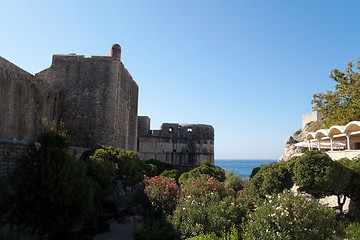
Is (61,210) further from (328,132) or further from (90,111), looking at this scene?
(328,132)

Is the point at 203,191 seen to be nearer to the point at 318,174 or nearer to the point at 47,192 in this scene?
the point at 318,174

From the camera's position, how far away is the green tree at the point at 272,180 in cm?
938

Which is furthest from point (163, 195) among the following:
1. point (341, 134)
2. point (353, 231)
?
point (341, 134)

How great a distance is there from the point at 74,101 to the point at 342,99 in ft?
59.8

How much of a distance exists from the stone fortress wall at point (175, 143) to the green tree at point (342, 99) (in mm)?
12959

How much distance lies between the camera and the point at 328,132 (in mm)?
16531

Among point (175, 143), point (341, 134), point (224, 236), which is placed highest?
point (341, 134)

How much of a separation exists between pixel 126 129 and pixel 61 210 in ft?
40.4

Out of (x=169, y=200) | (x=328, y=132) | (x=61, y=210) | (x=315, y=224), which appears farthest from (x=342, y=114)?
(x=61, y=210)

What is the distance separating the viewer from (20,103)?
37.7 feet

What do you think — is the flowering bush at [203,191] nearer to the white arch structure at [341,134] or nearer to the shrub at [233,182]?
the shrub at [233,182]

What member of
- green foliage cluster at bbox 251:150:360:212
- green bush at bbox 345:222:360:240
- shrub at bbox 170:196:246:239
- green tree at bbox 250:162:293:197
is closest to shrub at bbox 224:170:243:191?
green tree at bbox 250:162:293:197

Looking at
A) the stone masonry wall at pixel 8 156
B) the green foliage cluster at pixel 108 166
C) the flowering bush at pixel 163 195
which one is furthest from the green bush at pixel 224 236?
the stone masonry wall at pixel 8 156

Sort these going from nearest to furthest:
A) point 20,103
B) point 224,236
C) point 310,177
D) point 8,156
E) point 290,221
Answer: point 8,156 → point 290,221 → point 224,236 → point 310,177 → point 20,103
